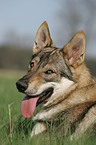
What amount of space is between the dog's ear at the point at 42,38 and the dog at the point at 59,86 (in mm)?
389

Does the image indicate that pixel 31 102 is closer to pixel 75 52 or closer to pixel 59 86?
pixel 59 86

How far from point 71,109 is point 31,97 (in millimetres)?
743

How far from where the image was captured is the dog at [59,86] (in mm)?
3506

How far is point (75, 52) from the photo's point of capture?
3.93m

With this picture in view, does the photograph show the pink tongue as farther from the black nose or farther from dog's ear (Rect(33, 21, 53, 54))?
dog's ear (Rect(33, 21, 53, 54))

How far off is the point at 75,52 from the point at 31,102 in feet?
4.09

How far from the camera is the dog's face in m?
3.62

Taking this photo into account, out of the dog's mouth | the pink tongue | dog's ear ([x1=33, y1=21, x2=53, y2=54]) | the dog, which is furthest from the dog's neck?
dog's ear ([x1=33, y1=21, x2=53, y2=54])

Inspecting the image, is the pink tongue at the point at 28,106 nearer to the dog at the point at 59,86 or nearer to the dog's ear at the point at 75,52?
the dog at the point at 59,86

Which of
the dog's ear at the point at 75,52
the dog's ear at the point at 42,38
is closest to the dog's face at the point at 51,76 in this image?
the dog's ear at the point at 75,52

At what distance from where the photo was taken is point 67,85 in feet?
12.2

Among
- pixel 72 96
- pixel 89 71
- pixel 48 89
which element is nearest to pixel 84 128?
pixel 72 96

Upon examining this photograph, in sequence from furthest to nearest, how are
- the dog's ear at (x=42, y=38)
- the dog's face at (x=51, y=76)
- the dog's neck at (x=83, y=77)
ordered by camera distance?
the dog's ear at (x=42, y=38)
the dog's neck at (x=83, y=77)
the dog's face at (x=51, y=76)

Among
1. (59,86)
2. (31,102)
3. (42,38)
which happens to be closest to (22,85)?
(31,102)
